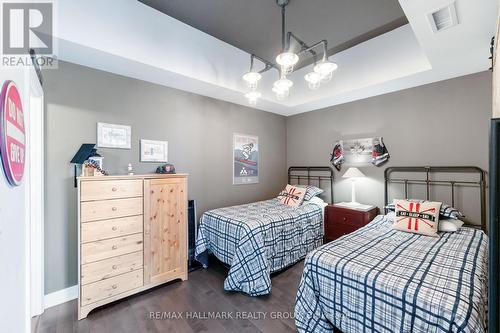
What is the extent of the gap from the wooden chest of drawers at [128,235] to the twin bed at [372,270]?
0.52 meters

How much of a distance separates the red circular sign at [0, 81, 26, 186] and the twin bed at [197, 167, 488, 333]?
1856 mm

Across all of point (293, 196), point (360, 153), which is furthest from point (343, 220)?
point (360, 153)

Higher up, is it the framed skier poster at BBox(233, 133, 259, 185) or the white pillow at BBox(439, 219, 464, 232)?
the framed skier poster at BBox(233, 133, 259, 185)

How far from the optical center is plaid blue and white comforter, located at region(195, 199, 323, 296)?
90.7 inches

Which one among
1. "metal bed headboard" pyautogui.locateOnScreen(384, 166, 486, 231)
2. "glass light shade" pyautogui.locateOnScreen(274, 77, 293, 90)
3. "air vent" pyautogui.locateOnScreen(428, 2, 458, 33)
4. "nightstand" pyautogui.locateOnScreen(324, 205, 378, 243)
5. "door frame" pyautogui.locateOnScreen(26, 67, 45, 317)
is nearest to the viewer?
"air vent" pyautogui.locateOnScreen(428, 2, 458, 33)

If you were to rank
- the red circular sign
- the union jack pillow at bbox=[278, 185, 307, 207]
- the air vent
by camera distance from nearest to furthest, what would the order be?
1. the red circular sign
2. the air vent
3. the union jack pillow at bbox=[278, 185, 307, 207]

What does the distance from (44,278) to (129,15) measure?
2.79m

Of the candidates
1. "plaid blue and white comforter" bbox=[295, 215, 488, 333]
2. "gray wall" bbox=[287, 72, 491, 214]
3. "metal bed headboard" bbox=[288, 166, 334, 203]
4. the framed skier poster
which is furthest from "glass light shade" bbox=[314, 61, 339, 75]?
"metal bed headboard" bbox=[288, 166, 334, 203]

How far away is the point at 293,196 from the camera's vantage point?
354 centimetres

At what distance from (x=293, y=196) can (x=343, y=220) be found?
32.4 inches

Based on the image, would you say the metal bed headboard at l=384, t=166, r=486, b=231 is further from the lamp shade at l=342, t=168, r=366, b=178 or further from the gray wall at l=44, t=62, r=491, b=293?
the lamp shade at l=342, t=168, r=366, b=178

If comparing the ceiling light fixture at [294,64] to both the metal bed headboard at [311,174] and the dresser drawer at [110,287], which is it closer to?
the metal bed headboard at [311,174]

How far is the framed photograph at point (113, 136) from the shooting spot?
2.38 metres

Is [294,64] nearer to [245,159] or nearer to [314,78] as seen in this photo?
[314,78]
